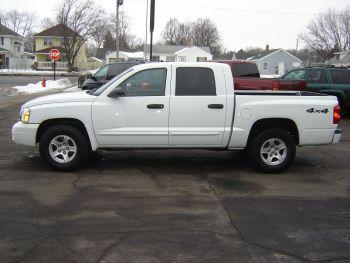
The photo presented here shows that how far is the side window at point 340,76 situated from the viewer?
52.6 feet

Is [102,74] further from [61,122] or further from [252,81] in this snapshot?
[61,122]

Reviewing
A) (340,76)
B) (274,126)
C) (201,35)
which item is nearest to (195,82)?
(274,126)

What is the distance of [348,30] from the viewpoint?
70.2 m

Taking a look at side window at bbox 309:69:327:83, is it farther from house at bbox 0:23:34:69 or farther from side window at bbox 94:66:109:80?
house at bbox 0:23:34:69

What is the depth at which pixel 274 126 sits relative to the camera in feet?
26.7

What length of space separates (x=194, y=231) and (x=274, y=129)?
333 centimetres

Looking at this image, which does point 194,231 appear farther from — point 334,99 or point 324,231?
point 334,99

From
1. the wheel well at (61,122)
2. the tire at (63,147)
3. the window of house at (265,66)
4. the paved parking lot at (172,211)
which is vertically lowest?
the paved parking lot at (172,211)

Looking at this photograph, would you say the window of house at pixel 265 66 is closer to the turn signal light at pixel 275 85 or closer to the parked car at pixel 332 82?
the parked car at pixel 332 82

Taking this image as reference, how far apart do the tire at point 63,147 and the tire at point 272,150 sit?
9.15ft

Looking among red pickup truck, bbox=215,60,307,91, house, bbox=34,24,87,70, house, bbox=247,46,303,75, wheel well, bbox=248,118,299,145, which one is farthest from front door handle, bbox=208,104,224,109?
house, bbox=34,24,87,70

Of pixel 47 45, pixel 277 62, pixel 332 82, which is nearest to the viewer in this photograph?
pixel 332 82

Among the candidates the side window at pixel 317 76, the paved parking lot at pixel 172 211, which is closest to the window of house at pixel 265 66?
the side window at pixel 317 76

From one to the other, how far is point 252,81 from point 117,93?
21.4 ft
